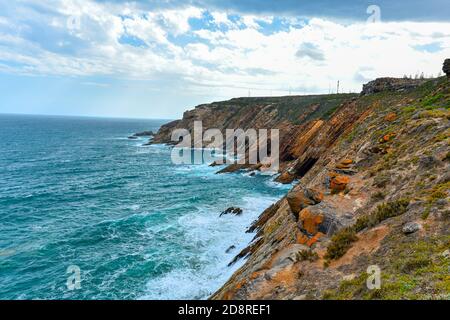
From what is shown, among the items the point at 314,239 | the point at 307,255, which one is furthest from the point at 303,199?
the point at 307,255

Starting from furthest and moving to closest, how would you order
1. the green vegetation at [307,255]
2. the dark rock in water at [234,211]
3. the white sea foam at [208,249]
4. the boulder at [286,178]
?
the boulder at [286,178]
the dark rock in water at [234,211]
the white sea foam at [208,249]
the green vegetation at [307,255]

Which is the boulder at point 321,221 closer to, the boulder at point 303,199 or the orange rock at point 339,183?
the boulder at point 303,199

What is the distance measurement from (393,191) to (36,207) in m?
41.3

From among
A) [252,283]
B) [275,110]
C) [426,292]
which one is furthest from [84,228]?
[275,110]

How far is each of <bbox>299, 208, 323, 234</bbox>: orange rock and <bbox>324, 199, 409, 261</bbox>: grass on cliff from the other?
1133 millimetres

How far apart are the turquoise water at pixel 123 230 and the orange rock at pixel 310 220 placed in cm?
919

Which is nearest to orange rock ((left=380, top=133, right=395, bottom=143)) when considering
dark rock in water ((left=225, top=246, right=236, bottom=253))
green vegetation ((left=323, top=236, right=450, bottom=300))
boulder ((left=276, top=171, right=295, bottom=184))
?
green vegetation ((left=323, top=236, right=450, bottom=300))

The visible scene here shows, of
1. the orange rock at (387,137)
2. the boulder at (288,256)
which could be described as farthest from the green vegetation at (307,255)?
the orange rock at (387,137)

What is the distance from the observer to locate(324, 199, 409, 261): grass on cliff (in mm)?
12016

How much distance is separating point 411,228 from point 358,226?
2384 mm

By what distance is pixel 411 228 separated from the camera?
1107 cm

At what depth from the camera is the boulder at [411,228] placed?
36.1ft

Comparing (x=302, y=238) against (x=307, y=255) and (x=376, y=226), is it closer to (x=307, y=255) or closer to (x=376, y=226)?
(x=307, y=255)

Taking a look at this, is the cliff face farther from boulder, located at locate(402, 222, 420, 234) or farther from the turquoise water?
the turquoise water
